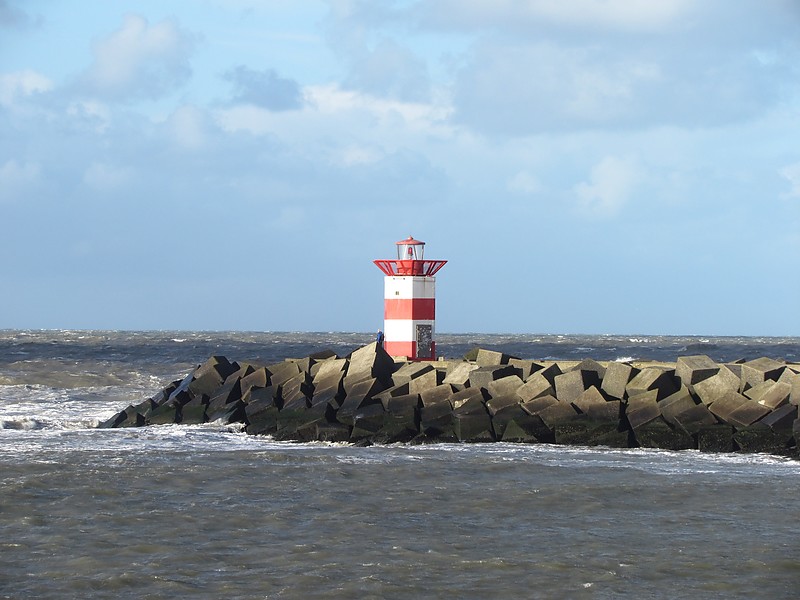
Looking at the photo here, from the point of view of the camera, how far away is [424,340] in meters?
17.6

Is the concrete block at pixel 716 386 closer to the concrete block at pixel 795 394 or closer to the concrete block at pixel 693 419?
the concrete block at pixel 693 419

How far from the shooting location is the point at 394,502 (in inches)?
382

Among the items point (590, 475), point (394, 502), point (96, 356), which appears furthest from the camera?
point (96, 356)

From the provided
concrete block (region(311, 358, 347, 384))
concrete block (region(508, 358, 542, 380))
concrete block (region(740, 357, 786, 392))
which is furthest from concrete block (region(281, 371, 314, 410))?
concrete block (region(740, 357, 786, 392))

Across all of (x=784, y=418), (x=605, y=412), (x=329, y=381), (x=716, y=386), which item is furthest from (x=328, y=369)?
(x=784, y=418)

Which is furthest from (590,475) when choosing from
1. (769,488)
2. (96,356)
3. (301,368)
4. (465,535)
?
(96,356)

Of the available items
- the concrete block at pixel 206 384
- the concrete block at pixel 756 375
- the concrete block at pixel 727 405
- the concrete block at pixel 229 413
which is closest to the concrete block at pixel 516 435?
the concrete block at pixel 727 405

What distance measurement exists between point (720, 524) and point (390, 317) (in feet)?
30.4

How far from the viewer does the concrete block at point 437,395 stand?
14.8 meters

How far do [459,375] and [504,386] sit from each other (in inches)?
31.4

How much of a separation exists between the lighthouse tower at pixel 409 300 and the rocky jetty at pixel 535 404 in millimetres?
1120

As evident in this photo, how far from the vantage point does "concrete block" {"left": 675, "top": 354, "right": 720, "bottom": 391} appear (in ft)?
46.9

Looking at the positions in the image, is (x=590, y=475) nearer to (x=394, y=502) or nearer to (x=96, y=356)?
(x=394, y=502)

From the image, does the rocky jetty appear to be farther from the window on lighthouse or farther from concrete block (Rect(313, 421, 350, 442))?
the window on lighthouse
